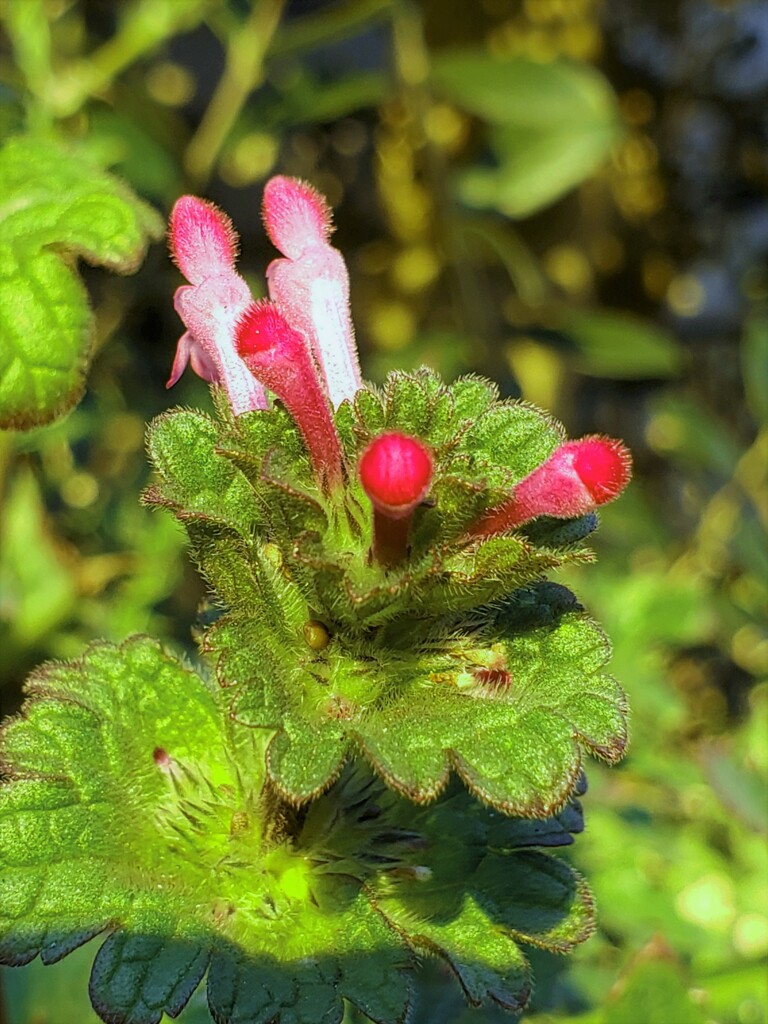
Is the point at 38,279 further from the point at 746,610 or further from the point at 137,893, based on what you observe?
the point at 746,610

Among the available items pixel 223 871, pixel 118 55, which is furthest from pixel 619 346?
pixel 223 871

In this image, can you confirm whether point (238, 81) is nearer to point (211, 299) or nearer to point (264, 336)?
point (211, 299)

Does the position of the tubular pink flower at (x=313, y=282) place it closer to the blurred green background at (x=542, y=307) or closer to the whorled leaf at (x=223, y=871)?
the blurred green background at (x=542, y=307)

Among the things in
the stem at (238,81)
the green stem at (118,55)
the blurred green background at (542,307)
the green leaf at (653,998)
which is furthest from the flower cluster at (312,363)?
the stem at (238,81)

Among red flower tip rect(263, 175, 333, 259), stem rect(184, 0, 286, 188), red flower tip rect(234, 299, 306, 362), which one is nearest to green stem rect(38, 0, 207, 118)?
stem rect(184, 0, 286, 188)

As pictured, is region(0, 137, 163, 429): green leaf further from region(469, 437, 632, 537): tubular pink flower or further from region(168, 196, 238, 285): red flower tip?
region(469, 437, 632, 537): tubular pink flower

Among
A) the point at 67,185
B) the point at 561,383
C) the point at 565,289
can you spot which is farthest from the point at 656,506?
the point at 67,185
